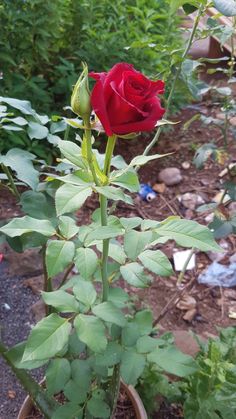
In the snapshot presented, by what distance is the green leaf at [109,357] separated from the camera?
1035 millimetres

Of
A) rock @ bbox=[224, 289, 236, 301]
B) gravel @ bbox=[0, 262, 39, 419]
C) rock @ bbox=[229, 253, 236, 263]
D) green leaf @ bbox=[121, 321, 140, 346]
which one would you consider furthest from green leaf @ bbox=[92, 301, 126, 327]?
rock @ bbox=[229, 253, 236, 263]

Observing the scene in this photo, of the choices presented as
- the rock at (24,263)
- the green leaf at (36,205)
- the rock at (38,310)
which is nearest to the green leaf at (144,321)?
the green leaf at (36,205)

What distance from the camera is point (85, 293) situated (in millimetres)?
986

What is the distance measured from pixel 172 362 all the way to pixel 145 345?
72 millimetres

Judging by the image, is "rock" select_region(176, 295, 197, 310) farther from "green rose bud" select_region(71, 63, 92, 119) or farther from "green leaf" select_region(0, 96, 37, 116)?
"green rose bud" select_region(71, 63, 92, 119)

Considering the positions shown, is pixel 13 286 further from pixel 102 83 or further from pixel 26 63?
pixel 102 83

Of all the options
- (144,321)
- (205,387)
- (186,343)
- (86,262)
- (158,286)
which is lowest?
(158,286)

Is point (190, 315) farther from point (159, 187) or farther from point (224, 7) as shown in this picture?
point (224, 7)

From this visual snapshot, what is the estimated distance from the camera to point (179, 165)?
331cm

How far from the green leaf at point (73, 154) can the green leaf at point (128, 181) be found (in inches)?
2.5

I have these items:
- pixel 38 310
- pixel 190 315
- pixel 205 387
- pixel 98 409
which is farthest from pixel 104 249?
pixel 190 315

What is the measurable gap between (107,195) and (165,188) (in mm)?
2275

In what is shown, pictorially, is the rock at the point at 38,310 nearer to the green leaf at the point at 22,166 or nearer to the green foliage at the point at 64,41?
the green leaf at the point at 22,166

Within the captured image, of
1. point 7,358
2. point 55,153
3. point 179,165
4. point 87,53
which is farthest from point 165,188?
point 7,358
